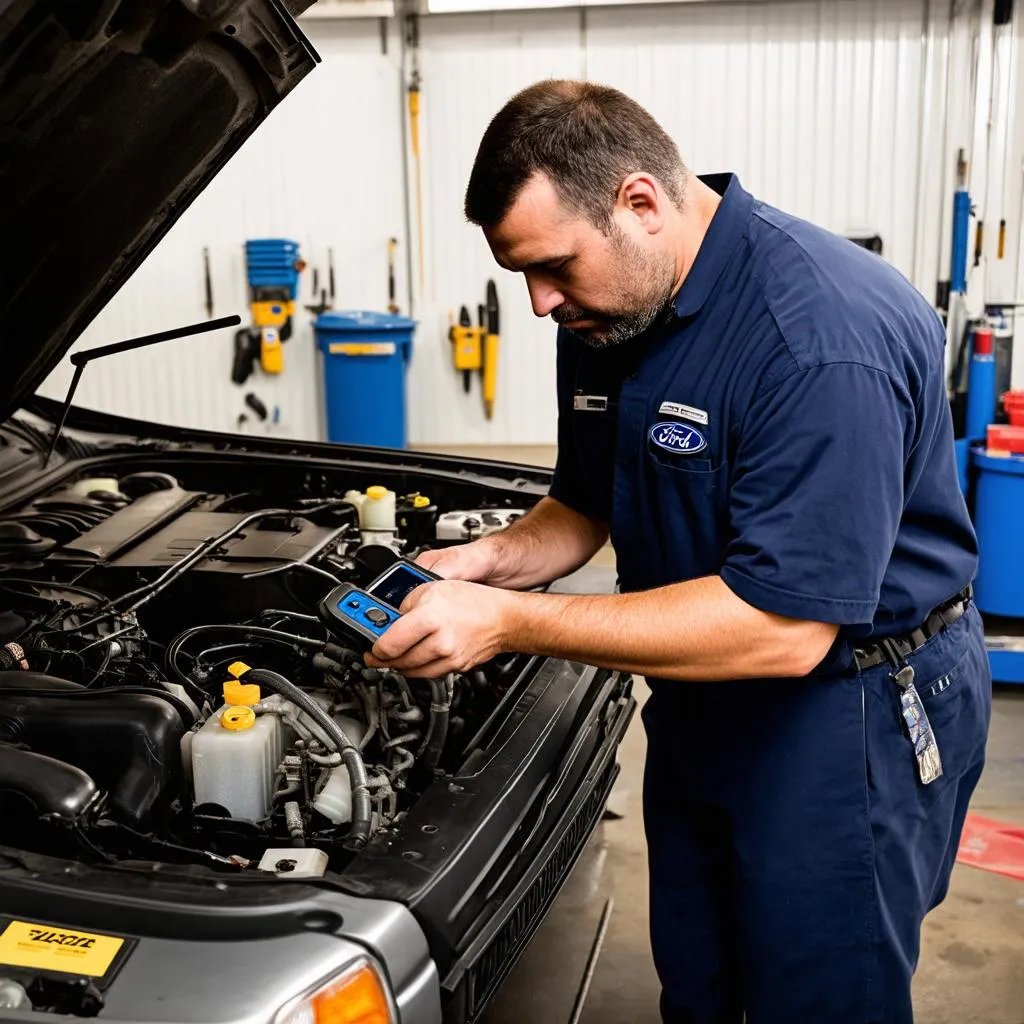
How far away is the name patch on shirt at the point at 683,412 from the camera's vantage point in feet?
5.05

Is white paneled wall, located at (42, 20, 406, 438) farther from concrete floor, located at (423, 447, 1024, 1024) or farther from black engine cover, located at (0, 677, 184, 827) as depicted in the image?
black engine cover, located at (0, 677, 184, 827)

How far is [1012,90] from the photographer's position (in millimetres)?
5621

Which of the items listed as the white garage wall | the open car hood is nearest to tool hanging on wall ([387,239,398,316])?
the white garage wall

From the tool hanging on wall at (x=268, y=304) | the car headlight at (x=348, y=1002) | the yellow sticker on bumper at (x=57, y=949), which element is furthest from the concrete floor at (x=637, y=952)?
the tool hanging on wall at (x=268, y=304)

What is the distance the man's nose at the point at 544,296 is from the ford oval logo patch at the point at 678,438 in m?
0.21

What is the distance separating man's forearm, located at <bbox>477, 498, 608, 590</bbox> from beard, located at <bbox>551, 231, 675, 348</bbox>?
1.49 feet

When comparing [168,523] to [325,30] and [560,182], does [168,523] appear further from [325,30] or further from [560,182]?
[325,30]

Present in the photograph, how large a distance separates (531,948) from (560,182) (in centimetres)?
174

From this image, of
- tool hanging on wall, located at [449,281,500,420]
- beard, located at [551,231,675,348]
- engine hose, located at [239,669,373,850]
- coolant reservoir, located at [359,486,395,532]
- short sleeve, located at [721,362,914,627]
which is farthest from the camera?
tool hanging on wall, located at [449,281,500,420]

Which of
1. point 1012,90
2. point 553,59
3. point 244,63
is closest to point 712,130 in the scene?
point 553,59

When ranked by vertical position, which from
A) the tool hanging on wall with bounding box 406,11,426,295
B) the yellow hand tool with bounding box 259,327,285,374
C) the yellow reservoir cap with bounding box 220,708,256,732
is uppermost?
the tool hanging on wall with bounding box 406,11,426,295

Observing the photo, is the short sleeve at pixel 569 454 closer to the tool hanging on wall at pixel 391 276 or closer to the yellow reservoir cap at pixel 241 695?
the yellow reservoir cap at pixel 241 695

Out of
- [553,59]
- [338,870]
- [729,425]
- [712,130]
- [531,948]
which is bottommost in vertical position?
[531,948]

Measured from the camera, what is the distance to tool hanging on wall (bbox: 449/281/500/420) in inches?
242
